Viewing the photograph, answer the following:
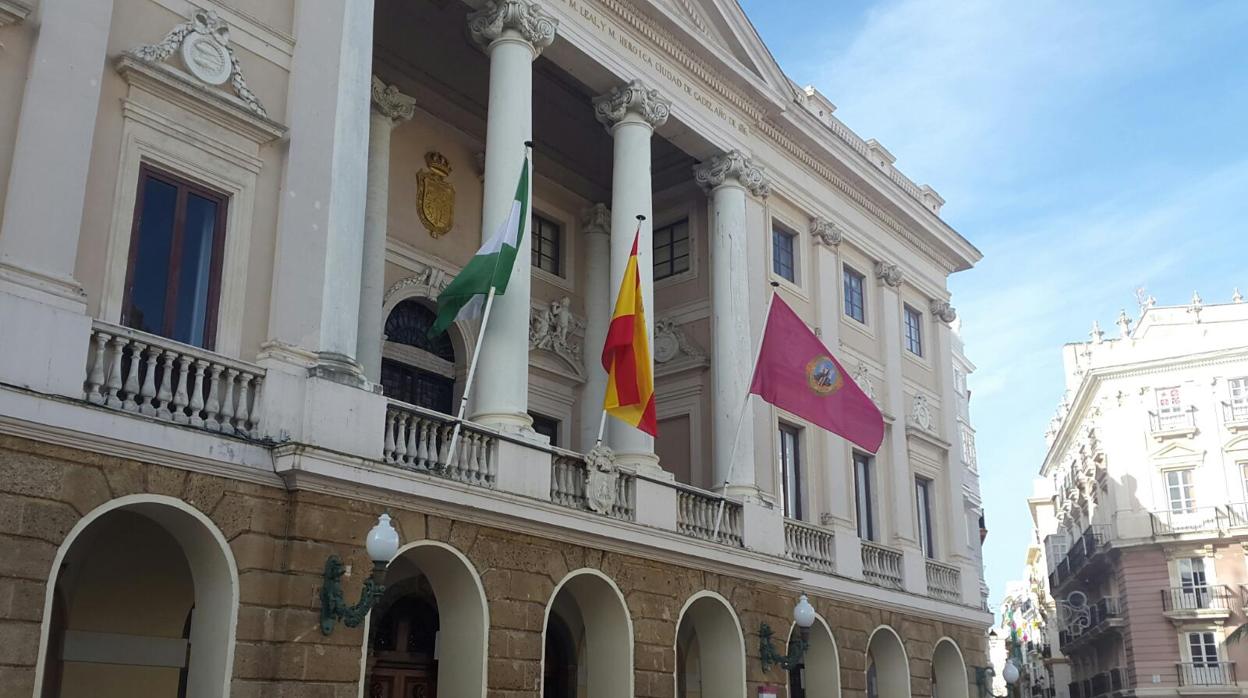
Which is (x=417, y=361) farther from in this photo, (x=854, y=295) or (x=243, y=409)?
(x=854, y=295)

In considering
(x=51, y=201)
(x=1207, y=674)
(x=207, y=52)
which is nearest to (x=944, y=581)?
(x=207, y=52)

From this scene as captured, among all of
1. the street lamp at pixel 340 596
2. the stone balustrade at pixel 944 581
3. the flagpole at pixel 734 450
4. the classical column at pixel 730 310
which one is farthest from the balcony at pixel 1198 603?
the street lamp at pixel 340 596

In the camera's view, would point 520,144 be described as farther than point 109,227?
Yes

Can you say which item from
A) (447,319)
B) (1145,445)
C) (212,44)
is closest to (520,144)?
(447,319)

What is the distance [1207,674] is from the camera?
152 feet

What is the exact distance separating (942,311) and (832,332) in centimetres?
606

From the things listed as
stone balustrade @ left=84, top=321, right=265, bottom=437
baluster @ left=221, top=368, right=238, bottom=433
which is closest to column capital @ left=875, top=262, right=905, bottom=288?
stone balustrade @ left=84, top=321, right=265, bottom=437

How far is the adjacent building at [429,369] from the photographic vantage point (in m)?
12.3

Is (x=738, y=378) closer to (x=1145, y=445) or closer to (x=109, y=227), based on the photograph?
(x=109, y=227)

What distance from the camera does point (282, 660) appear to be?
41.1 ft

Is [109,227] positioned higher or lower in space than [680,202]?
lower

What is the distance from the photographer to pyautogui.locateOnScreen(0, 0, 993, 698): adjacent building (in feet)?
40.3

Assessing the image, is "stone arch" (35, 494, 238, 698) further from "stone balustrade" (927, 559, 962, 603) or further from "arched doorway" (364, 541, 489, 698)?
"stone balustrade" (927, 559, 962, 603)

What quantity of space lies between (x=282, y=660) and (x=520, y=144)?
27.2 ft
